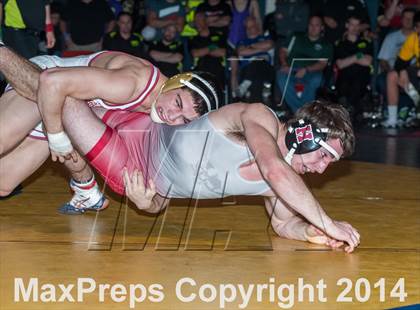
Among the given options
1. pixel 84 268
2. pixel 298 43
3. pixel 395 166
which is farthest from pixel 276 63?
pixel 84 268

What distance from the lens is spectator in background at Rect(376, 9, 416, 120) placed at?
38.3 ft

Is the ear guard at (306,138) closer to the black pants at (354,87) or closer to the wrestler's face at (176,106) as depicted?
the wrestler's face at (176,106)

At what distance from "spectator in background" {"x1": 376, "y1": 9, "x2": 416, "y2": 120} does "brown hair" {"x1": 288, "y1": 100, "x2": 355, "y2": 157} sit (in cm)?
706

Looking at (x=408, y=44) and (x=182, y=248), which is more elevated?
(x=182, y=248)

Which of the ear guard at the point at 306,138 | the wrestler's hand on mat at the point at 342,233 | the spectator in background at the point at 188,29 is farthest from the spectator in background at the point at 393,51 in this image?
the wrestler's hand on mat at the point at 342,233

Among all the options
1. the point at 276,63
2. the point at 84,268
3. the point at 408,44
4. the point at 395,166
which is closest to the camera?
the point at 84,268

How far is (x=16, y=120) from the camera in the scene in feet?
17.0

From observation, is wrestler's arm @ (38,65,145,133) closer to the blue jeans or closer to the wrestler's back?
the wrestler's back

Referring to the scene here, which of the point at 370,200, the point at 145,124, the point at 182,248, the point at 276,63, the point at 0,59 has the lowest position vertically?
the point at 276,63

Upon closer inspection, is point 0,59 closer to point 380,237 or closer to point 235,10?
point 380,237

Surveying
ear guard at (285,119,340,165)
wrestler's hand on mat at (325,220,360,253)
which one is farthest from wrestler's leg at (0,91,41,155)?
wrestler's hand on mat at (325,220,360,253)

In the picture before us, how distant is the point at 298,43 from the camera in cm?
1191

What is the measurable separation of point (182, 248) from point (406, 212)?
5.65 feet

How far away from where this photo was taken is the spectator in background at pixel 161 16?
1213 cm
